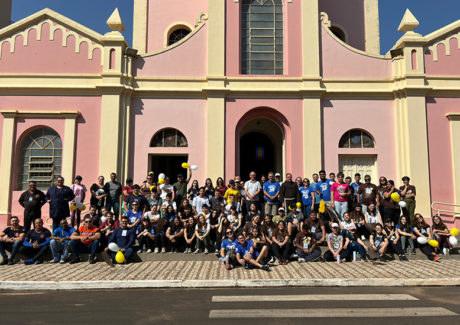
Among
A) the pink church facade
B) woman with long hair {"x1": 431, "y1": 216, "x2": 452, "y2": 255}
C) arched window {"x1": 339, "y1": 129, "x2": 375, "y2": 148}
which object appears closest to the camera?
woman with long hair {"x1": 431, "y1": 216, "x2": 452, "y2": 255}

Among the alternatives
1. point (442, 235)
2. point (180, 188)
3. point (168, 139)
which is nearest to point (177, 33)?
point (168, 139)

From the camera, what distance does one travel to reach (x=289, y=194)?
386 inches

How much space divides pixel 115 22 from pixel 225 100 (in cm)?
492

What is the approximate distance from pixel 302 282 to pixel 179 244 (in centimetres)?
366

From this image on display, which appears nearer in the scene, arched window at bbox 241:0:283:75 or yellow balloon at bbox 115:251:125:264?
yellow balloon at bbox 115:251:125:264

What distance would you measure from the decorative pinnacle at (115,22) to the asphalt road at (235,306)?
964cm

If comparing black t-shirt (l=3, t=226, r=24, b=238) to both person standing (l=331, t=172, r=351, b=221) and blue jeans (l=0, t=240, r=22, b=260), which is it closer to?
blue jeans (l=0, t=240, r=22, b=260)

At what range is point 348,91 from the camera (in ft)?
41.0

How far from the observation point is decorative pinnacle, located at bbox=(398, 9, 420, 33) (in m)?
12.8

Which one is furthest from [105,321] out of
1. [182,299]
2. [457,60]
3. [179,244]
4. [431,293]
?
[457,60]

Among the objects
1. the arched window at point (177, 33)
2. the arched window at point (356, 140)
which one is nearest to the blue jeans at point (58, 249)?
the arched window at point (356, 140)

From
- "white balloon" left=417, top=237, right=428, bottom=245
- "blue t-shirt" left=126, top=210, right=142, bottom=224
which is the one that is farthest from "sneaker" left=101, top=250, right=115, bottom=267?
"white balloon" left=417, top=237, right=428, bottom=245

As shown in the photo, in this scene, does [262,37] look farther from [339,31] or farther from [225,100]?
[339,31]

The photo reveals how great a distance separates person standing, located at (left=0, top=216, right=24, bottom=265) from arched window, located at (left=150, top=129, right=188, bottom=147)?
509 cm
